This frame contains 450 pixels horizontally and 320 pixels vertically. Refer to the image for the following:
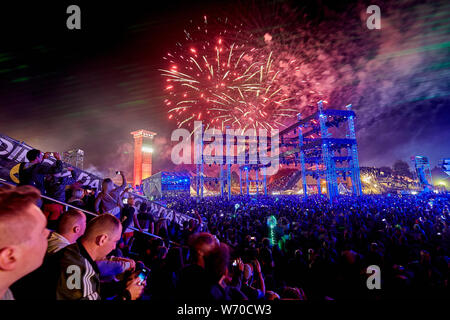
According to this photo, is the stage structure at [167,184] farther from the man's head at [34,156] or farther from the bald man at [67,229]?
the bald man at [67,229]

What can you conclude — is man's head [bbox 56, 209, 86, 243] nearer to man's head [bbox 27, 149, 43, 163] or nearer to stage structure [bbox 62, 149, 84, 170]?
man's head [bbox 27, 149, 43, 163]

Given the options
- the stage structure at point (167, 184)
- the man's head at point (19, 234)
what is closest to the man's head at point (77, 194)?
the man's head at point (19, 234)

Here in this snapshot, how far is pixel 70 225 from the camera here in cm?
251

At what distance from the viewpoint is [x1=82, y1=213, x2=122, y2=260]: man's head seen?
2078mm

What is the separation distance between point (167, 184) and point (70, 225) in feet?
168

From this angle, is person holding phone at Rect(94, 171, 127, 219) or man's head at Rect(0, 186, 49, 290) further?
person holding phone at Rect(94, 171, 127, 219)

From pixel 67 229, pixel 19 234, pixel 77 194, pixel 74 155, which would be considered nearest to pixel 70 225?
pixel 67 229

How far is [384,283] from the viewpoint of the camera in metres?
3.73

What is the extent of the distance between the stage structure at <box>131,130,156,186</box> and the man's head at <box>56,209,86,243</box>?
260 ft

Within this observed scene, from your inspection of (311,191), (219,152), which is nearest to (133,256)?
(219,152)

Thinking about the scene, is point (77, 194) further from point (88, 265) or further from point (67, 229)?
point (88, 265)

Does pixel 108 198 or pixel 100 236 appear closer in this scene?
pixel 100 236

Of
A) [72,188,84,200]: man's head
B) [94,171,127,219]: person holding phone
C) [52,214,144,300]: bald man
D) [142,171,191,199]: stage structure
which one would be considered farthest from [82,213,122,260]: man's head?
[142,171,191,199]: stage structure
